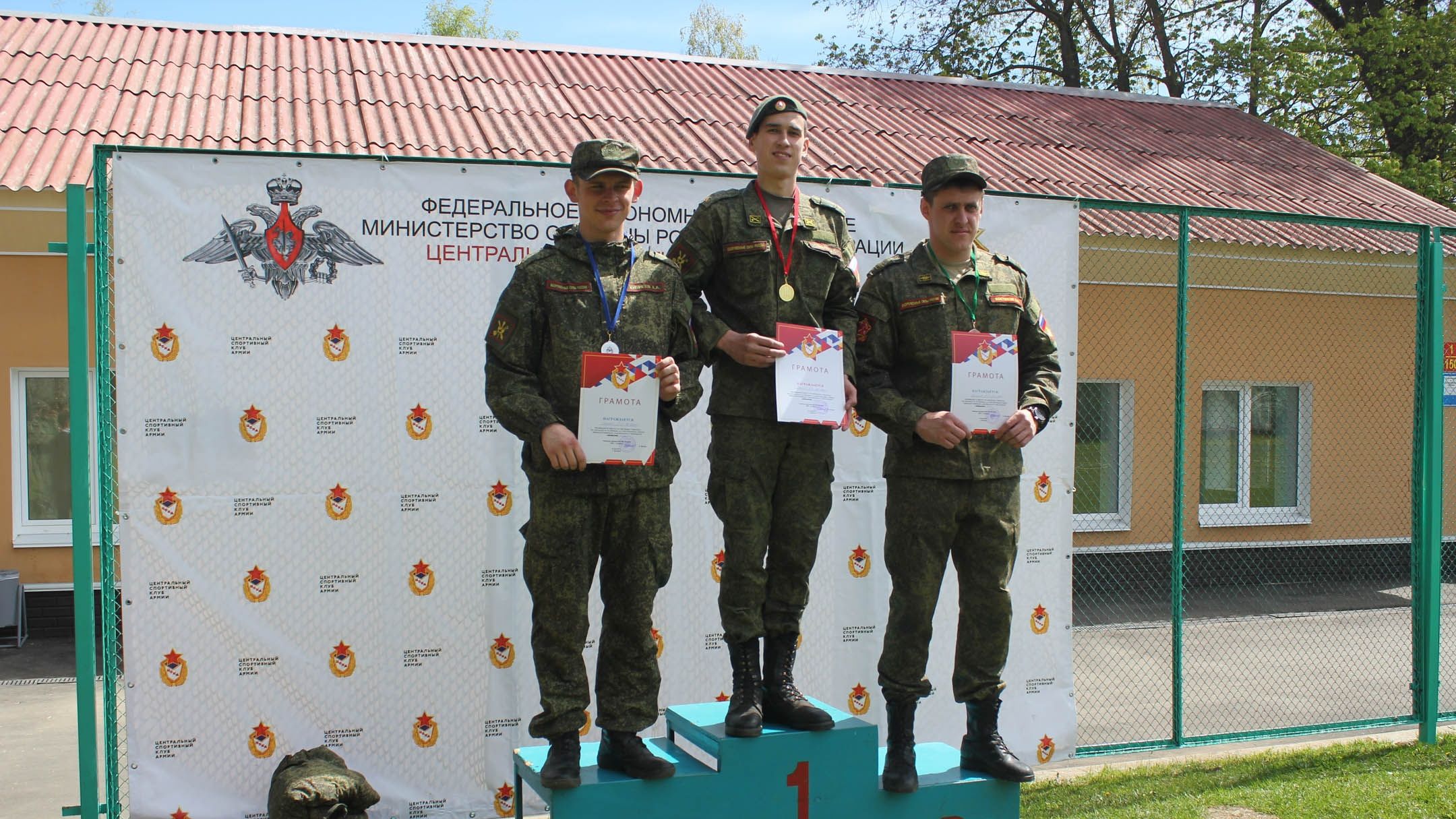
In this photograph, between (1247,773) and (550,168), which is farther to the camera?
(1247,773)

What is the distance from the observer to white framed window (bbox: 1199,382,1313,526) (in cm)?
1050

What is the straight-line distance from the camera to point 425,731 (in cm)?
453

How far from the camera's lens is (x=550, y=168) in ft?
15.2

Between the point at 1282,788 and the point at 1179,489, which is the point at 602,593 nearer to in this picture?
the point at 1179,489

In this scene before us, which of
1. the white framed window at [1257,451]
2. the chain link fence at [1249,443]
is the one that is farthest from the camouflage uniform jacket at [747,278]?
the white framed window at [1257,451]

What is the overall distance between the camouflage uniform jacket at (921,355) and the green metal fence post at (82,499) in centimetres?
A: 266

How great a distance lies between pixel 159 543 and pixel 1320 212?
10.5m

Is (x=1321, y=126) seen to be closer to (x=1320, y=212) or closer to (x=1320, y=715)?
(x=1320, y=212)

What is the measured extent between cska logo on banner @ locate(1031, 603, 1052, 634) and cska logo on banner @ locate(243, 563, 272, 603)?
3236mm

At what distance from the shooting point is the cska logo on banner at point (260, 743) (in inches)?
172

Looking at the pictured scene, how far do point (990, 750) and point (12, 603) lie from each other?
23.6ft

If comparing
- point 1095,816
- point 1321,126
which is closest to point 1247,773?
point 1095,816

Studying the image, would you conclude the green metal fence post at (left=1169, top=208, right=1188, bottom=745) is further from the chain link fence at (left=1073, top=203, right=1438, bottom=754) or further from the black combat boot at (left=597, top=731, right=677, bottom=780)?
the chain link fence at (left=1073, top=203, right=1438, bottom=754)

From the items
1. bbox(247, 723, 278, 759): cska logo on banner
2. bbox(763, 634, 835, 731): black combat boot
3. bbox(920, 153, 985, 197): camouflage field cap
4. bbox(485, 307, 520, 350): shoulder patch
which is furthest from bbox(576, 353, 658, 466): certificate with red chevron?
bbox(247, 723, 278, 759): cska logo on banner
